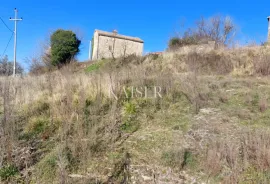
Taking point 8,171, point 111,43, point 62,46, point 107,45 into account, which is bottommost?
point 8,171

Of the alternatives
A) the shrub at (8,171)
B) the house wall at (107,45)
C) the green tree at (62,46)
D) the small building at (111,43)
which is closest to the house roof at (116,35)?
the small building at (111,43)

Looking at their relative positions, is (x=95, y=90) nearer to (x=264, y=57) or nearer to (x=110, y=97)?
(x=110, y=97)

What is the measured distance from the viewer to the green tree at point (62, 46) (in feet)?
72.0

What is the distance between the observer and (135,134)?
155 inches

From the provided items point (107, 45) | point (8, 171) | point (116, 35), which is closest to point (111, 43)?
point (107, 45)

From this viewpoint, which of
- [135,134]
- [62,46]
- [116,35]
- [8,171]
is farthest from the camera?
[116,35]

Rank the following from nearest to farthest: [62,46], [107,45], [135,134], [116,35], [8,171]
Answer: [8,171] < [135,134] < [62,46] < [107,45] < [116,35]

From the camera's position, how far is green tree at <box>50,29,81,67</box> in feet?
72.0

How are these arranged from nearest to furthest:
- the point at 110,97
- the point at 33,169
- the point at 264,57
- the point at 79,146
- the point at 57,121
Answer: the point at 33,169, the point at 79,146, the point at 57,121, the point at 110,97, the point at 264,57

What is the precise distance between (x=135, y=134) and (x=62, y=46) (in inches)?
801

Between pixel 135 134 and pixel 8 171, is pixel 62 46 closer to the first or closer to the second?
pixel 135 134

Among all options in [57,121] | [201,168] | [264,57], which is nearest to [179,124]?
[201,168]

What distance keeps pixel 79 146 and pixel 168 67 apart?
33.6ft

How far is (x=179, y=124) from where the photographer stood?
4223 millimetres
